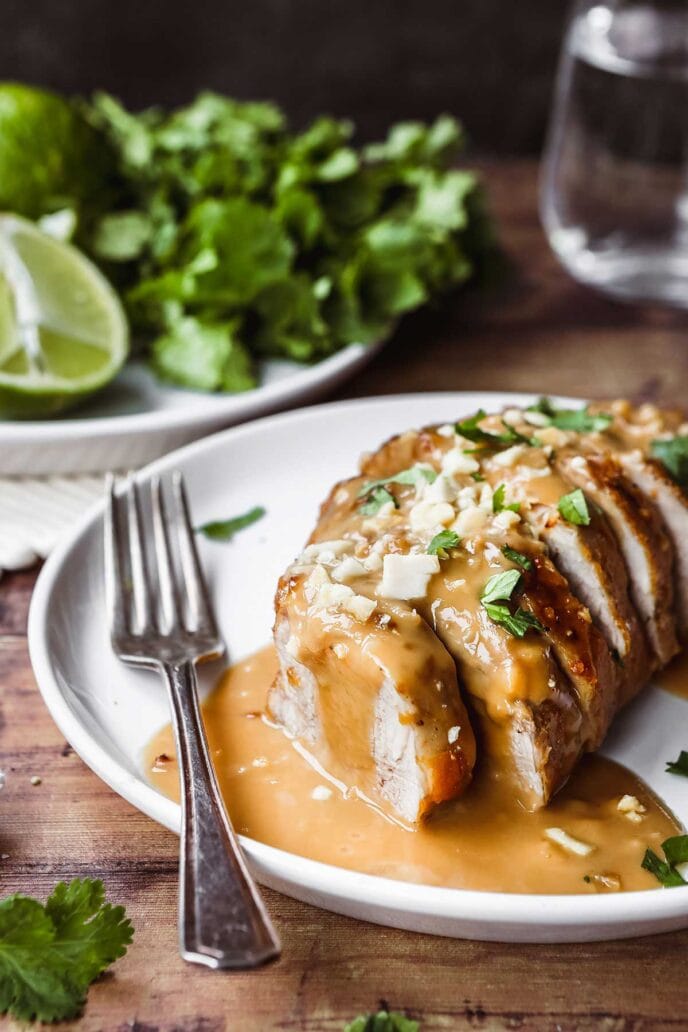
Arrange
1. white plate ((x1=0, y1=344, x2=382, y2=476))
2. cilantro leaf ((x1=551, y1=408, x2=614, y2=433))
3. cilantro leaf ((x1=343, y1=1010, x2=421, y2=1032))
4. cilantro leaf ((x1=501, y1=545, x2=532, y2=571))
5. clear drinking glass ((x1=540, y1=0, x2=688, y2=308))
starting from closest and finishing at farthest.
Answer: cilantro leaf ((x1=343, y1=1010, x2=421, y2=1032)) < cilantro leaf ((x1=501, y1=545, x2=532, y2=571)) < cilantro leaf ((x1=551, y1=408, x2=614, y2=433)) < white plate ((x1=0, y1=344, x2=382, y2=476)) < clear drinking glass ((x1=540, y1=0, x2=688, y2=308))

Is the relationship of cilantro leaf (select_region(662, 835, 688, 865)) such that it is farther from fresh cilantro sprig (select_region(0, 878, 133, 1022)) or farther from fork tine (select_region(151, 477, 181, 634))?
fork tine (select_region(151, 477, 181, 634))

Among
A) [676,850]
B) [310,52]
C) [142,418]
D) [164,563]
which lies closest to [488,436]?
[164,563]

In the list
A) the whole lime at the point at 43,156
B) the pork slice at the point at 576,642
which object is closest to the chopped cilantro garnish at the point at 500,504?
the pork slice at the point at 576,642

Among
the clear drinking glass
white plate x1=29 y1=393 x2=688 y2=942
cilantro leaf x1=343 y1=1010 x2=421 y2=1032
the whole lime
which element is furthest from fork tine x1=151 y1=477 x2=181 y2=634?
the clear drinking glass

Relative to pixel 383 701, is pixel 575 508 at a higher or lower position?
higher

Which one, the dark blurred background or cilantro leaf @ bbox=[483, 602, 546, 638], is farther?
the dark blurred background

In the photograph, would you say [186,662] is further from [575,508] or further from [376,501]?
[575,508]

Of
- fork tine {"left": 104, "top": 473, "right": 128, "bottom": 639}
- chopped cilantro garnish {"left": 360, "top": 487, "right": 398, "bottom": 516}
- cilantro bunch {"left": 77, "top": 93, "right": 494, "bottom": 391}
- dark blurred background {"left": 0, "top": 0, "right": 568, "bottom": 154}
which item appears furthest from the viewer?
dark blurred background {"left": 0, "top": 0, "right": 568, "bottom": 154}
